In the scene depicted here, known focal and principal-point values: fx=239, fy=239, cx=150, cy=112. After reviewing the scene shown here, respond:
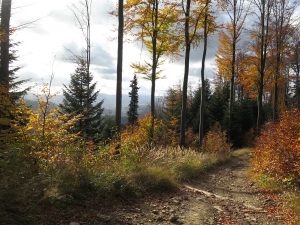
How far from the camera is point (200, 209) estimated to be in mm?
5387

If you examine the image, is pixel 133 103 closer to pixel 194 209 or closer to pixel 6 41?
pixel 6 41

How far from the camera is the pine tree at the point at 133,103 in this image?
3990cm

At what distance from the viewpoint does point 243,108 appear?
2880 centimetres

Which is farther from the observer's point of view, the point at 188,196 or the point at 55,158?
the point at 188,196

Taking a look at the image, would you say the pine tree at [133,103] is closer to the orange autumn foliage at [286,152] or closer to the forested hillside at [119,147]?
the forested hillside at [119,147]

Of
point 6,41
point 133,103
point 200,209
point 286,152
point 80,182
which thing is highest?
point 6,41

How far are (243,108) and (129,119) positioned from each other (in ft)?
61.1

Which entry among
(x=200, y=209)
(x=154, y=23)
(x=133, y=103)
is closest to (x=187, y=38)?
(x=154, y=23)

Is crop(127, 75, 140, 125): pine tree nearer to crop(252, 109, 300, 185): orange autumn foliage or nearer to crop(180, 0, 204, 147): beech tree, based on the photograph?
crop(180, 0, 204, 147): beech tree

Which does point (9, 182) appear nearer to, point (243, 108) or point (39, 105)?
point (39, 105)

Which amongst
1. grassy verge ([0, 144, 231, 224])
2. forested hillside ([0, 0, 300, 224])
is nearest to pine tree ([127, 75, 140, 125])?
forested hillside ([0, 0, 300, 224])

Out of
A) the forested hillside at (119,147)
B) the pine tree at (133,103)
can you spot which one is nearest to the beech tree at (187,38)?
the forested hillside at (119,147)

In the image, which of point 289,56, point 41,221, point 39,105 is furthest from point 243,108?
point 41,221

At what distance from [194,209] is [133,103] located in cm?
3622
